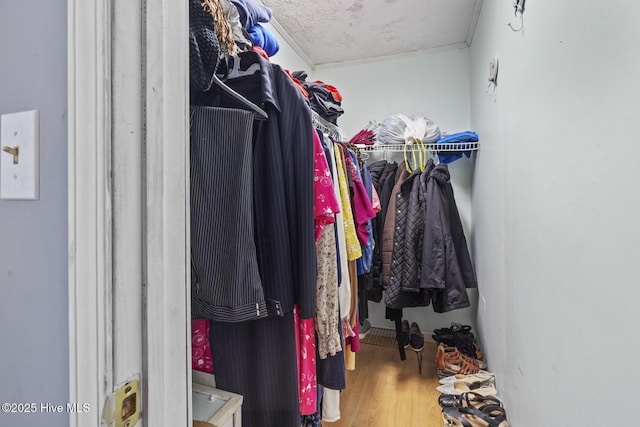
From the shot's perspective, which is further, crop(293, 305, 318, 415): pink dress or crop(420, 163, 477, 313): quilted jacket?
crop(420, 163, 477, 313): quilted jacket

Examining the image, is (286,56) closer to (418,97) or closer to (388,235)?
(418,97)

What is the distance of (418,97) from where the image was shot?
2504 mm

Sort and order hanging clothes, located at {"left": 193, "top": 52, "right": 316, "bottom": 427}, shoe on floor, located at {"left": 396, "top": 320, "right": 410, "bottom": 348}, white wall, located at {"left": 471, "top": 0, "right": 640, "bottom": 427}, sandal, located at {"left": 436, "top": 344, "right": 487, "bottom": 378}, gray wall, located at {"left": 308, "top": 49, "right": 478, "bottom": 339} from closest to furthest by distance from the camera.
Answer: white wall, located at {"left": 471, "top": 0, "right": 640, "bottom": 427}
hanging clothes, located at {"left": 193, "top": 52, "right": 316, "bottom": 427}
sandal, located at {"left": 436, "top": 344, "right": 487, "bottom": 378}
shoe on floor, located at {"left": 396, "top": 320, "right": 410, "bottom": 348}
gray wall, located at {"left": 308, "top": 49, "right": 478, "bottom": 339}

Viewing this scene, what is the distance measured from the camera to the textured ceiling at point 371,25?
188 cm

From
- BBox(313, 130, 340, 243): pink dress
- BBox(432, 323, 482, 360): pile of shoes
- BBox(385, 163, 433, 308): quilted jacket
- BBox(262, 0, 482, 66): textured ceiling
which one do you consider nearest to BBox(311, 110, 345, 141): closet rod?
BBox(313, 130, 340, 243): pink dress

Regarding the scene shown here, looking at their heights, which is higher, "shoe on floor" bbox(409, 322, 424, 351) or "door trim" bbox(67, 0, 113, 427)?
"door trim" bbox(67, 0, 113, 427)

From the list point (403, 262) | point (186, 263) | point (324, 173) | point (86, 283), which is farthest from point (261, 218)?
point (403, 262)

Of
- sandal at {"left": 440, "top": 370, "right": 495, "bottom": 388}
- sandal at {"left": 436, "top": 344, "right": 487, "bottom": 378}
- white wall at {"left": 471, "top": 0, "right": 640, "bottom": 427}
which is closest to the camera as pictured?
A: white wall at {"left": 471, "top": 0, "right": 640, "bottom": 427}

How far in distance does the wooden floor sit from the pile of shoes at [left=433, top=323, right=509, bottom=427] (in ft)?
0.48

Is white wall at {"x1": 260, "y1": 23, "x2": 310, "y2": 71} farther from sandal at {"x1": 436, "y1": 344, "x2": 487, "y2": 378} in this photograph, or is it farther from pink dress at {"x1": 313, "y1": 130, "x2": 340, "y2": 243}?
sandal at {"x1": 436, "y1": 344, "x2": 487, "y2": 378}

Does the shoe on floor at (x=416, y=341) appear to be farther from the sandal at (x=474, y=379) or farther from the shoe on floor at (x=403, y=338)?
the sandal at (x=474, y=379)

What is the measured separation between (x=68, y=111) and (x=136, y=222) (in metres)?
0.14

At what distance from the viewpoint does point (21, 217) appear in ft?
1.24

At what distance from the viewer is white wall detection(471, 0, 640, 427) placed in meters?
0.56
